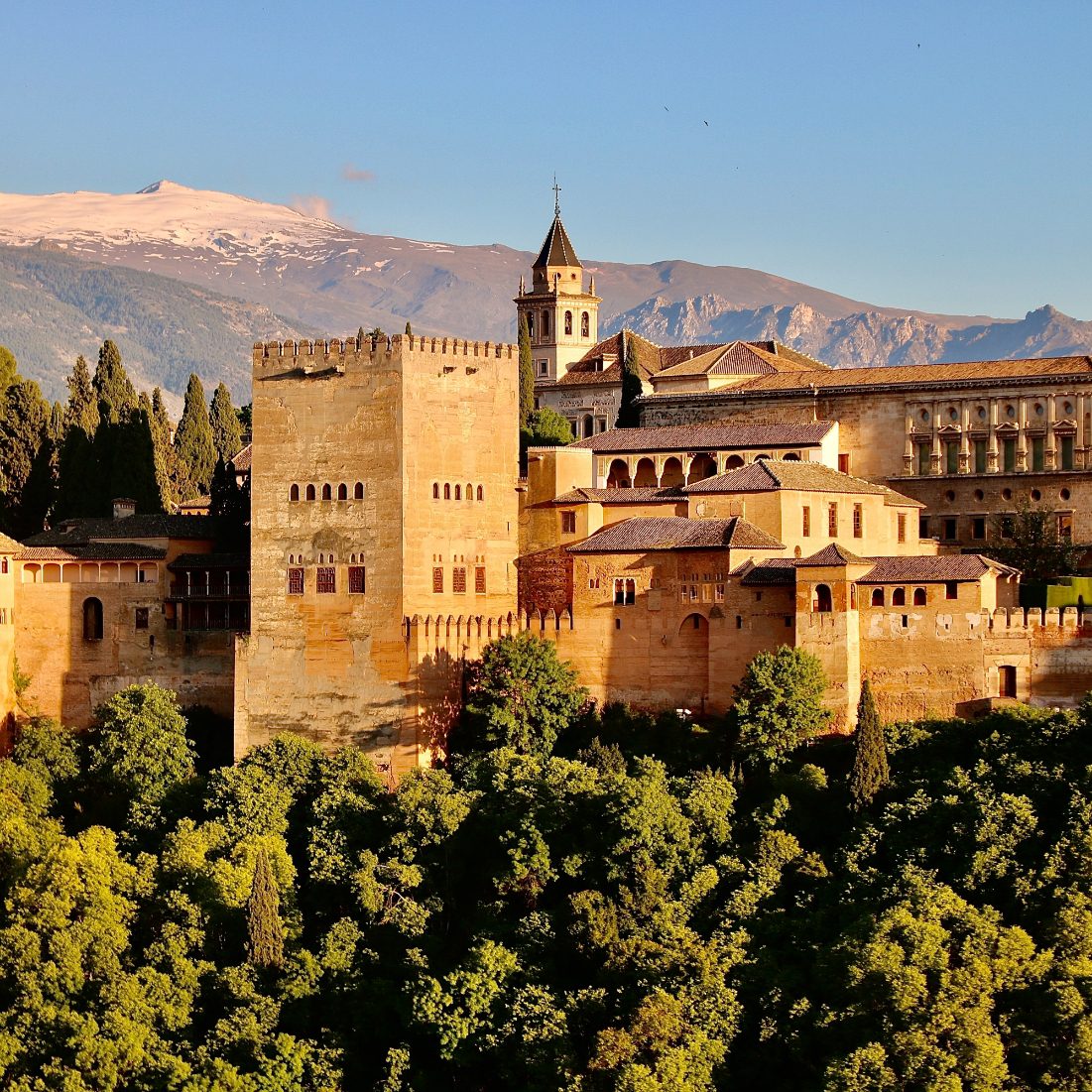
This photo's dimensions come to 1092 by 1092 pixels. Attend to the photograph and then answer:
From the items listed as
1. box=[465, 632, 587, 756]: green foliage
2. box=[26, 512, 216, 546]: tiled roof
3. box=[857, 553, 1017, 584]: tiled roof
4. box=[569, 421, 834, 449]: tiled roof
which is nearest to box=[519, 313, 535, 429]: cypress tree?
box=[569, 421, 834, 449]: tiled roof

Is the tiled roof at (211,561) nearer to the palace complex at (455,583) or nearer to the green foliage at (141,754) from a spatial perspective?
the palace complex at (455,583)

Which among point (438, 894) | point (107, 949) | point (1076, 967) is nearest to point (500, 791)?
point (438, 894)

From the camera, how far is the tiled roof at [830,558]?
53.3 meters

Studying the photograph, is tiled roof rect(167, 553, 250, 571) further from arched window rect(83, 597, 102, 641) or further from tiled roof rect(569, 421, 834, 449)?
tiled roof rect(569, 421, 834, 449)

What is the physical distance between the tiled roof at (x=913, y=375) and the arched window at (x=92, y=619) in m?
21.5

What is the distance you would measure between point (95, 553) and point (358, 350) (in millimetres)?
9359

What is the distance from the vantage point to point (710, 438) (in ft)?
216

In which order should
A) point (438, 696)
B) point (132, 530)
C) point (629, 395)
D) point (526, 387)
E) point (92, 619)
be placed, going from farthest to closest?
point (629, 395) < point (526, 387) < point (132, 530) < point (92, 619) < point (438, 696)

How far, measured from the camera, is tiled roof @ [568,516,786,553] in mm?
55812

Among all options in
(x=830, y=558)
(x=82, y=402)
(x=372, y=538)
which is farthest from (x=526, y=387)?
(x=830, y=558)

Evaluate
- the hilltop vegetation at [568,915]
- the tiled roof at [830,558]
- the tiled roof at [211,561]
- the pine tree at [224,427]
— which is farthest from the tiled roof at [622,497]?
the pine tree at [224,427]

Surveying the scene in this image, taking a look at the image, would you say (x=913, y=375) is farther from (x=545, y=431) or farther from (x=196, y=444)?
(x=196, y=444)

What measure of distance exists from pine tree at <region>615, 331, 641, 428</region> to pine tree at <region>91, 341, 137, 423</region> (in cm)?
1703

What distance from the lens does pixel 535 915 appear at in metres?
47.8
